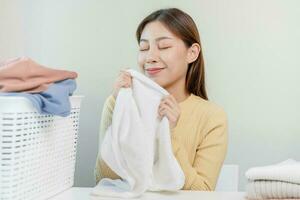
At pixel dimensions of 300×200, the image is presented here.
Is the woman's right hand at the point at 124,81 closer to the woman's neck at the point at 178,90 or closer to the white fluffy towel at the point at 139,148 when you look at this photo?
the white fluffy towel at the point at 139,148

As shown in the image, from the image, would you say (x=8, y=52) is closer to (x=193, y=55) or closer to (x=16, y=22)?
(x=16, y=22)

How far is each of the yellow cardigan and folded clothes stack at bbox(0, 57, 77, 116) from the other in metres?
0.30

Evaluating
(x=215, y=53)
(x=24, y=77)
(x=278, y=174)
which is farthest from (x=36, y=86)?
(x=215, y=53)

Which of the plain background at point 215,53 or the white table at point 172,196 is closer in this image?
the white table at point 172,196

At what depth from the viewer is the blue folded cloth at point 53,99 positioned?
0.71m

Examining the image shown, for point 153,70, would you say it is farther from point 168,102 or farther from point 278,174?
point 278,174

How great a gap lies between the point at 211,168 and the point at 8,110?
649mm

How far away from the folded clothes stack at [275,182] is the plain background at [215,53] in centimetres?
63

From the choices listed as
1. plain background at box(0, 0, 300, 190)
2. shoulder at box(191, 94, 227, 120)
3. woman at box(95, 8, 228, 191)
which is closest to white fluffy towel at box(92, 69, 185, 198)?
woman at box(95, 8, 228, 191)

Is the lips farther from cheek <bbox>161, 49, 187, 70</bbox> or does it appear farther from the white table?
the white table

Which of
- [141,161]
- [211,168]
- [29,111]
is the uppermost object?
[29,111]

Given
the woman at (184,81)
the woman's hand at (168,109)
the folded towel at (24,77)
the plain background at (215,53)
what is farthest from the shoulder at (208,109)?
the folded towel at (24,77)

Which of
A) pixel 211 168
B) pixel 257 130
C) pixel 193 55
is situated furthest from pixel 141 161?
pixel 257 130

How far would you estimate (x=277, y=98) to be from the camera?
4.45 feet
